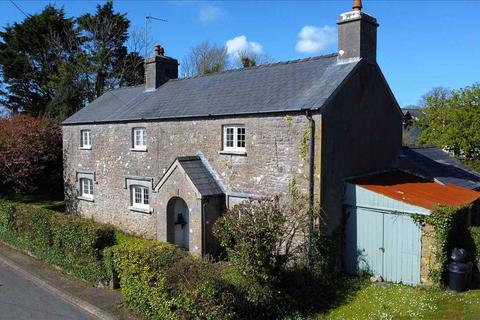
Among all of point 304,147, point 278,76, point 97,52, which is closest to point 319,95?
point 304,147

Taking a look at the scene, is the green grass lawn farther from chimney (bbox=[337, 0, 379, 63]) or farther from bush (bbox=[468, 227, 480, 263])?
chimney (bbox=[337, 0, 379, 63])

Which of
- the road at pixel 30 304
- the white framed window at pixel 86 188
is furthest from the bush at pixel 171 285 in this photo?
the white framed window at pixel 86 188

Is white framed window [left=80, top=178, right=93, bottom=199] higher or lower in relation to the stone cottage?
lower

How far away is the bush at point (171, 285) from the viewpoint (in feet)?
31.8

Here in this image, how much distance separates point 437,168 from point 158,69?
1656 centimetres

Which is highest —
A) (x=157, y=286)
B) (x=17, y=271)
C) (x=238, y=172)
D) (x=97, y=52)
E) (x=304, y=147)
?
(x=97, y=52)

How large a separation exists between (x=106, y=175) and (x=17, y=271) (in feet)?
26.2

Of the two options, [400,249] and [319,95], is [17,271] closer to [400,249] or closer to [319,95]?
[319,95]

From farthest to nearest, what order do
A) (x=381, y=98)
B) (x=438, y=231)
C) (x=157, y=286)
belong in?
(x=381, y=98) → (x=438, y=231) → (x=157, y=286)

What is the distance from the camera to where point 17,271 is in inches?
618

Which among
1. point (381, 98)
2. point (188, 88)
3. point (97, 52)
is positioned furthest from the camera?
point (97, 52)

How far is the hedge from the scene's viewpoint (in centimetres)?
1370

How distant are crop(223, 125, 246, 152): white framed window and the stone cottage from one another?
43 millimetres

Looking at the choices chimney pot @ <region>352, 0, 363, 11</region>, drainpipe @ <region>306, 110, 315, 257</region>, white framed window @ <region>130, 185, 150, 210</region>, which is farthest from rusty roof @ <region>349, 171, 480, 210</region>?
white framed window @ <region>130, 185, 150, 210</region>
